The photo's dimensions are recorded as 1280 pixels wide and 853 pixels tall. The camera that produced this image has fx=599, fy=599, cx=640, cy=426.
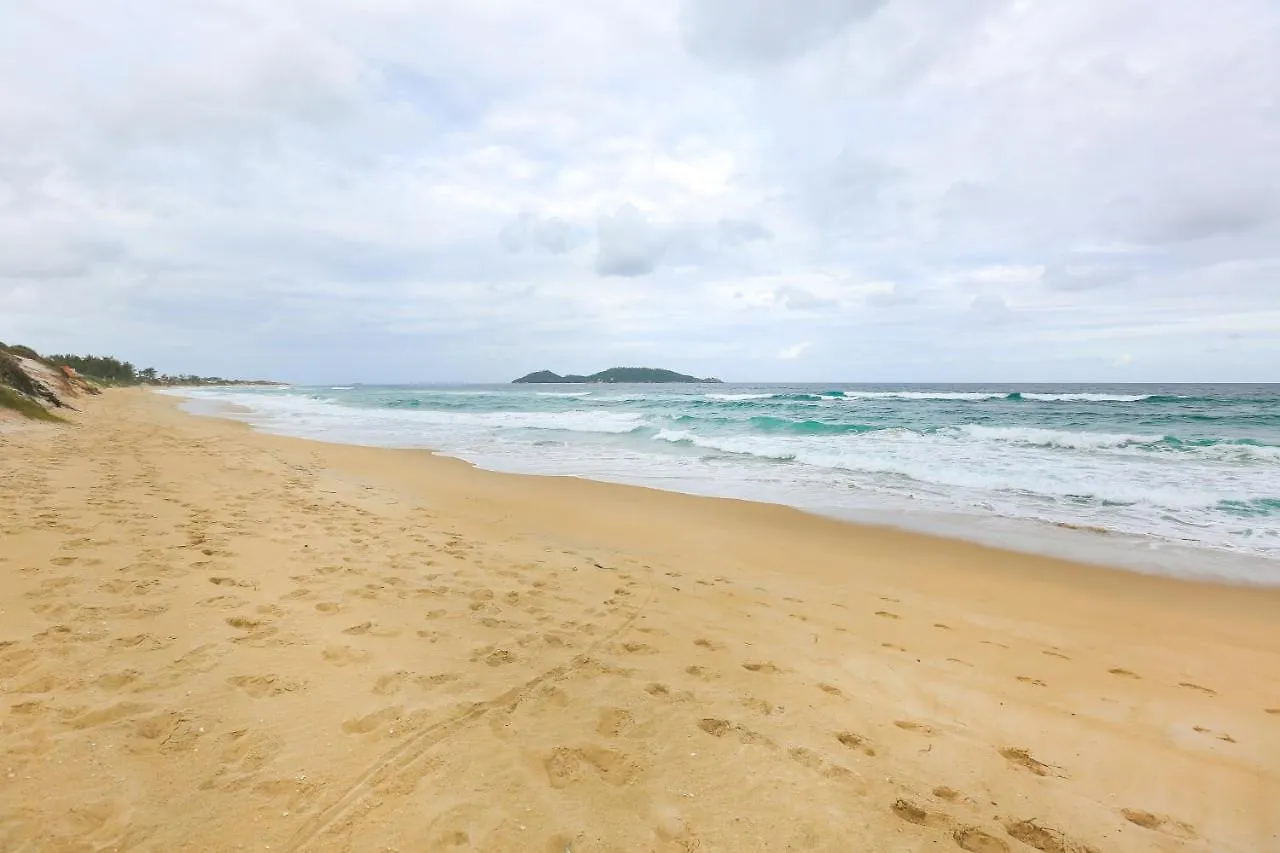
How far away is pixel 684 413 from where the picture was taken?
29.9 metres

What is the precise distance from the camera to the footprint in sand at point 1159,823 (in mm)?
2539

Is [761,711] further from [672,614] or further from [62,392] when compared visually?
[62,392]

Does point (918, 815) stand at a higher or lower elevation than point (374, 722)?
lower

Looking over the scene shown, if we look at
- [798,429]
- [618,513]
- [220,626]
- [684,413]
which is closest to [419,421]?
[684,413]

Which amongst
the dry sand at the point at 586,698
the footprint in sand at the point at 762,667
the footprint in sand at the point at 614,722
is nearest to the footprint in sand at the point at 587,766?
the dry sand at the point at 586,698

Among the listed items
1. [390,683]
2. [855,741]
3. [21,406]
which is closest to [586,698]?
[390,683]

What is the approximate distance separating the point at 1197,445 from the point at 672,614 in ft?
64.3

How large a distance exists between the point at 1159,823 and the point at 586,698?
102 inches

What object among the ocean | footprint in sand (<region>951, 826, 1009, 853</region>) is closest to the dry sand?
footprint in sand (<region>951, 826, 1009, 853</region>)

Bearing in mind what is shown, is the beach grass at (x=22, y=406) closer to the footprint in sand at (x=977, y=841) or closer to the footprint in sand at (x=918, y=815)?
the footprint in sand at (x=918, y=815)

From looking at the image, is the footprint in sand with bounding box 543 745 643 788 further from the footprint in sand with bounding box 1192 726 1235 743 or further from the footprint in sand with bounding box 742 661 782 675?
the footprint in sand with bounding box 1192 726 1235 743

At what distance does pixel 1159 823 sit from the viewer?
2.59 m

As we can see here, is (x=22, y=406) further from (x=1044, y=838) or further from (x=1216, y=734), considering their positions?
(x=1216, y=734)

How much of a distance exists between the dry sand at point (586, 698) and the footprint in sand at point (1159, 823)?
11 millimetres
